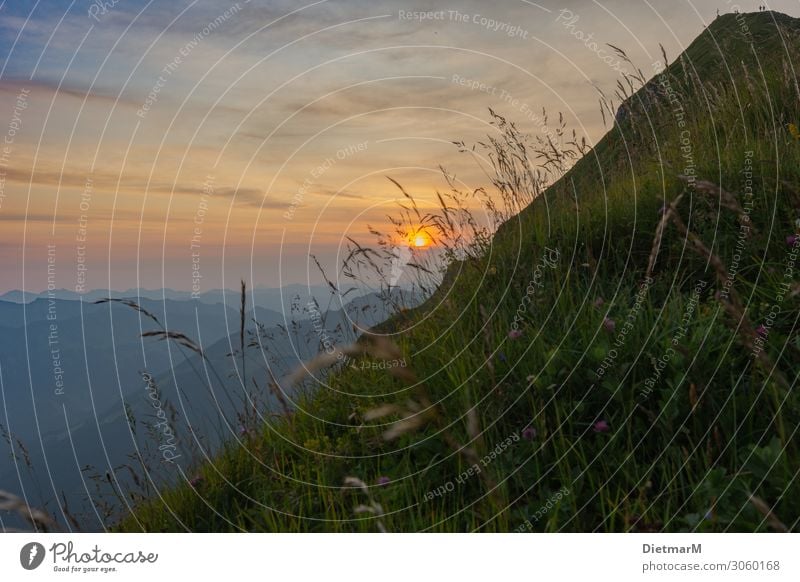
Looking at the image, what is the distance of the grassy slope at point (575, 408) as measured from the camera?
2.43 meters

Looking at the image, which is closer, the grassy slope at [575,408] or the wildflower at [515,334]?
the grassy slope at [575,408]

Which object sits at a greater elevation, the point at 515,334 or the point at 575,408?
the point at 515,334

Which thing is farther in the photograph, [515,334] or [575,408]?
[515,334]

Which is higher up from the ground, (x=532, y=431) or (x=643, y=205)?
(x=643, y=205)

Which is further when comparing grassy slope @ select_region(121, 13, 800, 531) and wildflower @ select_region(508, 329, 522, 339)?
wildflower @ select_region(508, 329, 522, 339)

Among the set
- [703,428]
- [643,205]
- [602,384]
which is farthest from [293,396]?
[643,205]

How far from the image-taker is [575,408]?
2.61 meters

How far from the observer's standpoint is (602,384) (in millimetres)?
2814

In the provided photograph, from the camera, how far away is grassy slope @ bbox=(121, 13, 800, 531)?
95.5 inches
